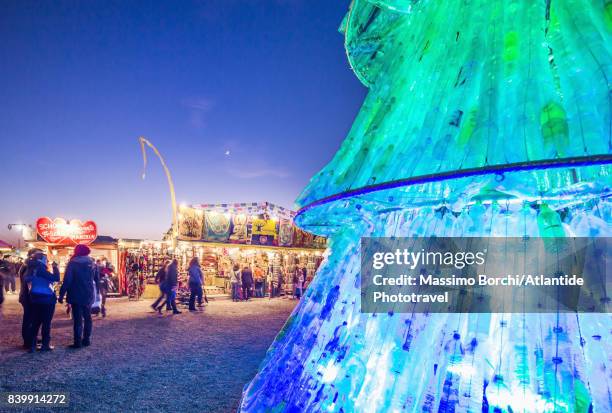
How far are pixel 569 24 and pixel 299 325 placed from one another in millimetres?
2011

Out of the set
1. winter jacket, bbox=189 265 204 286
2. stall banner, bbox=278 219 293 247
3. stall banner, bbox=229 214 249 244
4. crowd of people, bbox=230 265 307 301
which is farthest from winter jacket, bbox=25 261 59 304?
stall banner, bbox=278 219 293 247

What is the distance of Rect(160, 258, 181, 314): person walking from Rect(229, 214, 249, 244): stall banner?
544 centimetres

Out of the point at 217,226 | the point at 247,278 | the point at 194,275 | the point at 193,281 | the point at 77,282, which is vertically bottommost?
the point at 247,278

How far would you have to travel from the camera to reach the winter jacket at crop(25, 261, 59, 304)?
532cm

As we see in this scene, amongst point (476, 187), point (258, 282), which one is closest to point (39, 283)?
point (476, 187)

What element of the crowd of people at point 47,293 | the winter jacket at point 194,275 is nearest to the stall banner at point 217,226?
the winter jacket at point 194,275

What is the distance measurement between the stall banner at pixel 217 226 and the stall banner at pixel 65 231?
4.90m

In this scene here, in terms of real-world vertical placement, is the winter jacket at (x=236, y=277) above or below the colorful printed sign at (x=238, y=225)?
below

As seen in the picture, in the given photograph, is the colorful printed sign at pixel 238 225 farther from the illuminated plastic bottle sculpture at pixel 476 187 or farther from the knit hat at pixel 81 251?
the illuminated plastic bottle sculpture at pixel 476 187

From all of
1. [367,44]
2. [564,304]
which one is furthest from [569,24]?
[367,44]

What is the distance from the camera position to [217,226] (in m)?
15.2

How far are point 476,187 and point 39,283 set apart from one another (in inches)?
250

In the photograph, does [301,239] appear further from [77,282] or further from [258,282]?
[77,282]

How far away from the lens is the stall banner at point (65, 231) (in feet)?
47.8
